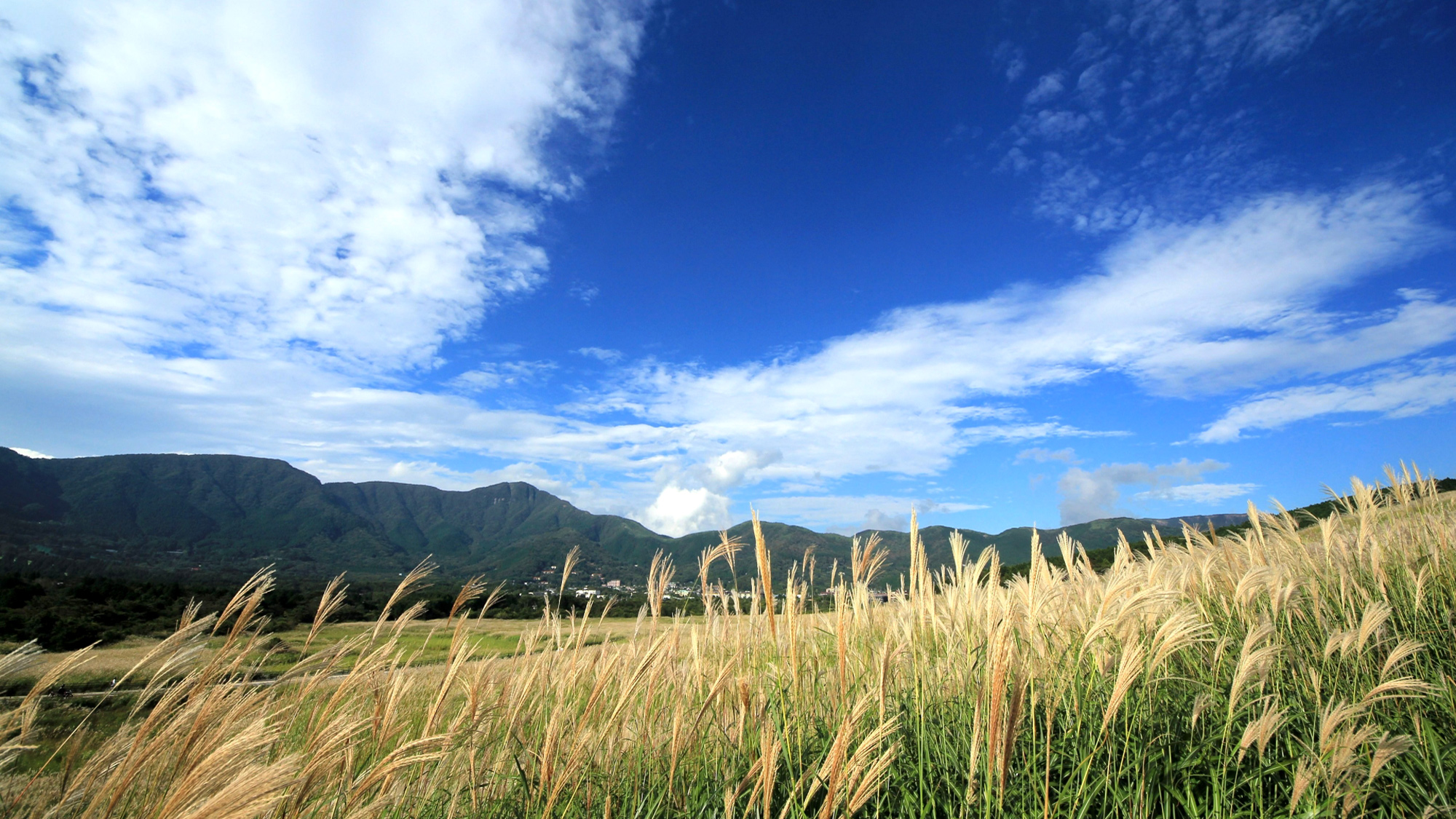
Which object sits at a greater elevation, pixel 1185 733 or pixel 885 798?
pixel 1185 733

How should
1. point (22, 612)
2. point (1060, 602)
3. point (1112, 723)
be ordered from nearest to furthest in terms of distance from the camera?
point (1112, 723) → point (1060, 602) → point (22, 612)

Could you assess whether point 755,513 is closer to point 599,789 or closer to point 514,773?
point 599,789

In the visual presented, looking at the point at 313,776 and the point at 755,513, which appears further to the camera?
the point at 755,513

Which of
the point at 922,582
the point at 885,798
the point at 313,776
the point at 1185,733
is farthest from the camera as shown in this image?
the point at 922,582

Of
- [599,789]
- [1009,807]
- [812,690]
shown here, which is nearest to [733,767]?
[599,789]

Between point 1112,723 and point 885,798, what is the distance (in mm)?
1204

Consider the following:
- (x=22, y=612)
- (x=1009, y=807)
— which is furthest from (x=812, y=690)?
(x=22, y=612)

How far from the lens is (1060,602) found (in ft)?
14.6

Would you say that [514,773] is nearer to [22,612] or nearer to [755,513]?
[755,513]

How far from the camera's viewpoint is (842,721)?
2.62 m

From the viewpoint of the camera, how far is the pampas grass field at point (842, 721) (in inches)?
76.0

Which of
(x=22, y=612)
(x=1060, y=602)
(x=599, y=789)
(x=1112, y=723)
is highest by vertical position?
(x=1060, y=602)

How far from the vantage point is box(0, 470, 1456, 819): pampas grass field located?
193cm

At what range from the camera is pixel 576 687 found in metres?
3.86
